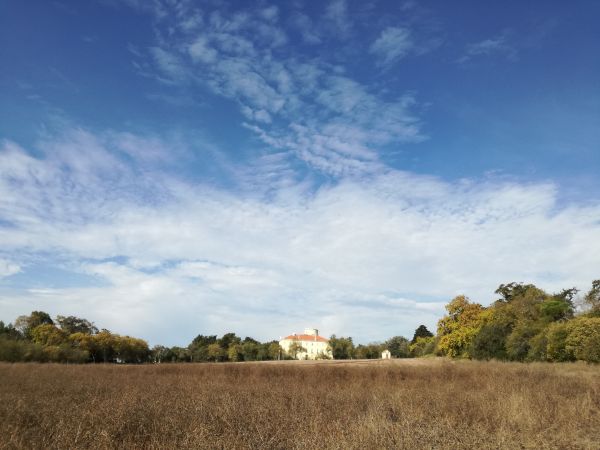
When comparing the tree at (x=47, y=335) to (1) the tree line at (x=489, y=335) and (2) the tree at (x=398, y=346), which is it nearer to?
(1) the tree line at (x=489, y=335)

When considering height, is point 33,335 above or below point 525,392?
above

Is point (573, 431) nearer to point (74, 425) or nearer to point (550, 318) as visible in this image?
point (74, 425)

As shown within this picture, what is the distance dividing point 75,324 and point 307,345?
2965 inches

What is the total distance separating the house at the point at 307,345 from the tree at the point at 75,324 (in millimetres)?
43525

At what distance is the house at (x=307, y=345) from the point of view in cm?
10281

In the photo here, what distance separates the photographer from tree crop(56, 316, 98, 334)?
76.7m

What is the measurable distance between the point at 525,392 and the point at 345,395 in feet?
15.8

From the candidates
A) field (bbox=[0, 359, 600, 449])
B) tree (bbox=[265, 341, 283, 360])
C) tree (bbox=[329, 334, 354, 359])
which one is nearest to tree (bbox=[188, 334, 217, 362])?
tree (bbox=[265, 341, 283, 360])

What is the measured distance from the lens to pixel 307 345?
135500mm

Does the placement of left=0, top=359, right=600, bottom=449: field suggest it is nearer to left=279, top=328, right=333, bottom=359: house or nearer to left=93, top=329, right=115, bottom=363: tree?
left=93, top=329, right=115, bottom=363: tree

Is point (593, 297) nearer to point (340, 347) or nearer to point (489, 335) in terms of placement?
point (489, 335)

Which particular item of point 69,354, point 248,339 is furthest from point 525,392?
point 248,339

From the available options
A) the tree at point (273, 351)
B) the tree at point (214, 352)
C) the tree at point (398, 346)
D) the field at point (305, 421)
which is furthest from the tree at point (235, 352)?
the field at point (305, 421)

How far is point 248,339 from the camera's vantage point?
10662 centimetres
